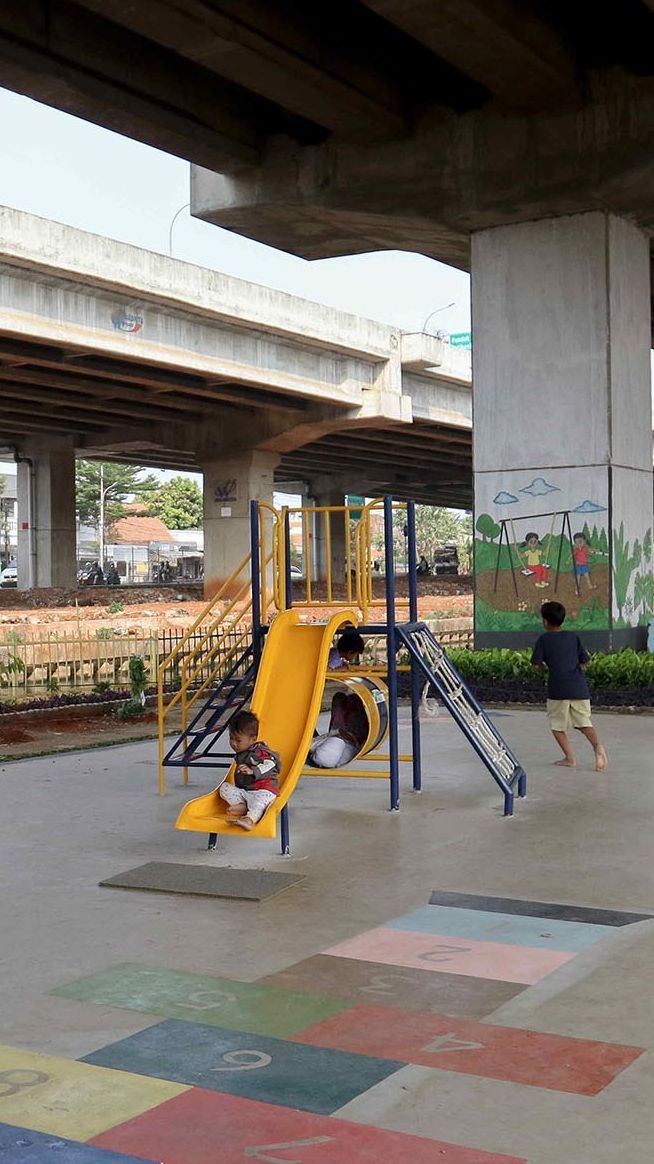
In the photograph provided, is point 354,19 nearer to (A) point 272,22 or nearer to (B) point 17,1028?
(A) point 272,22

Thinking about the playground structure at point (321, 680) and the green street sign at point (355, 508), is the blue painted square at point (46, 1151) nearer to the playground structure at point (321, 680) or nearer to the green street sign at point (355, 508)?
the playground structure at point (321, 680)

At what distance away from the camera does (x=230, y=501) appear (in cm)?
4616

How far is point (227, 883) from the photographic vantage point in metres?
8.35

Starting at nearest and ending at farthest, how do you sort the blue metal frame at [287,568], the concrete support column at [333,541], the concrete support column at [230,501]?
the blue metal frame at [287,568], the concrete support column at [230,501], the concrete support column at [333,541]

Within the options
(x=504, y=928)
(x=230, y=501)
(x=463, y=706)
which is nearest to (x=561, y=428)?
(x=463, y=706)

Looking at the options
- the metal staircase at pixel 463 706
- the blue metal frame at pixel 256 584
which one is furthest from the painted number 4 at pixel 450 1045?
the blue metal frame at pixel 256 584

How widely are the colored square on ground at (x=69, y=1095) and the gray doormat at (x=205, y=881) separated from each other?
2842mm

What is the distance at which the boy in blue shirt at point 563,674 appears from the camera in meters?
12.6

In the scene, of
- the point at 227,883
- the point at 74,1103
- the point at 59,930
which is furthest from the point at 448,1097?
the point at 227,883

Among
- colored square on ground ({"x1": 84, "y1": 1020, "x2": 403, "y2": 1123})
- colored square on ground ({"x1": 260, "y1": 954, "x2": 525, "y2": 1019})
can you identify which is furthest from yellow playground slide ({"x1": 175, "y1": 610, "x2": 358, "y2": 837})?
colored square on ground ({"x1": 84, "y1": 1020, "x2": 403, "y2": 1123})

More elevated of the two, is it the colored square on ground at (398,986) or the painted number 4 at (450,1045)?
the painted number 4 at (450,1045)

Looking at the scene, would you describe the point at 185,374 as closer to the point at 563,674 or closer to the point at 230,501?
the point at 230,501

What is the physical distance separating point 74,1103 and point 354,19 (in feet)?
54.0

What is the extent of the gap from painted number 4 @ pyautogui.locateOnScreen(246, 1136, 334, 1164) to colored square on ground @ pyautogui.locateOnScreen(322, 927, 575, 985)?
2034 mm
